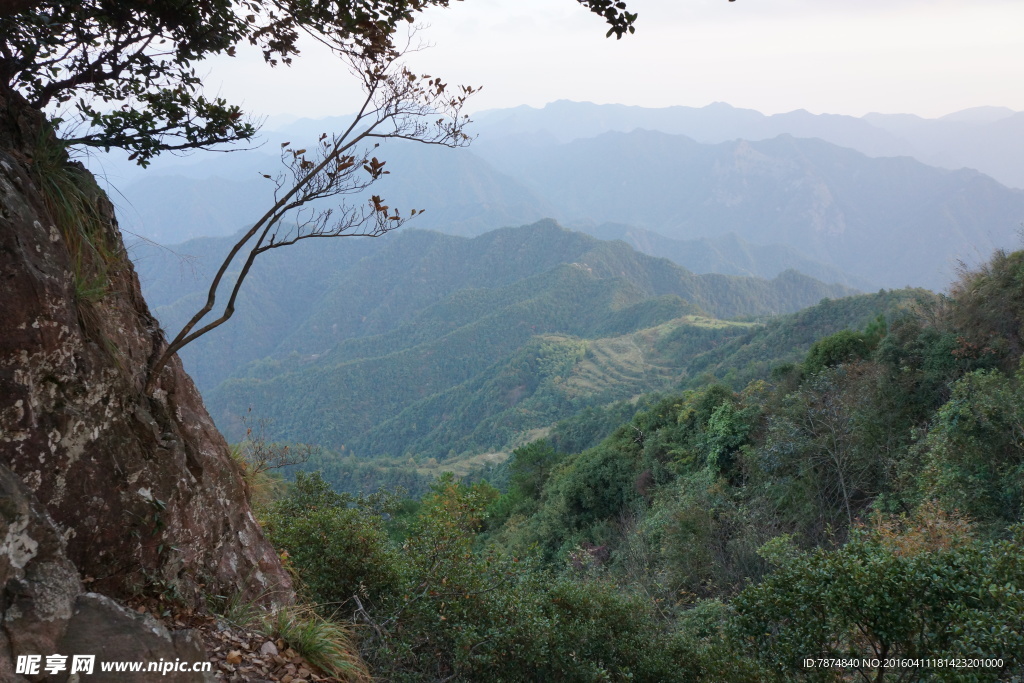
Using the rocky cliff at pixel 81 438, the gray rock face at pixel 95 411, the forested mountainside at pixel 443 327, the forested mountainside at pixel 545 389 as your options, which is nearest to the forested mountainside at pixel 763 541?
the gray rock face at pixel 95 411

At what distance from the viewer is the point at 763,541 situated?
45.5 ft

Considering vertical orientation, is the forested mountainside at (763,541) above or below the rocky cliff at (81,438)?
below

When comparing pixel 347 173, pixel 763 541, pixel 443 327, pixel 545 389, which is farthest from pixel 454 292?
pixel 347 173

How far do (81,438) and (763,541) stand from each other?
1360cm

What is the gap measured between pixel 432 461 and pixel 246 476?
74.6 metres

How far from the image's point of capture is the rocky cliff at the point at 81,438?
10.1 feet

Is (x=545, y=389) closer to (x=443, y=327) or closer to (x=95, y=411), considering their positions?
(x=443, y=327)

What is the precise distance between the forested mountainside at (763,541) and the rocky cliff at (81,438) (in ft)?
7.53

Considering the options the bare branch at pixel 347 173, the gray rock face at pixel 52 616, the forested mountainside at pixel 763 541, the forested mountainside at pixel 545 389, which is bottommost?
the forested mountainside at pixel 545 389

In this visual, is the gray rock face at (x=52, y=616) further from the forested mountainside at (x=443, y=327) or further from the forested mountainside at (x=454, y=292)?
the forested mountainside at (x=454, y=292)

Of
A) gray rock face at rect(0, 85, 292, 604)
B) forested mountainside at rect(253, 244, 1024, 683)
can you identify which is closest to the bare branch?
gray rock face at rect(0, 85, 292, 604)

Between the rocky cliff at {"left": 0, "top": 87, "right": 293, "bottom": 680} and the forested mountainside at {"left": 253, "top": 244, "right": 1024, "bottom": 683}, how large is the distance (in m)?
2.30

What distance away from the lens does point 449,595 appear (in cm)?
692

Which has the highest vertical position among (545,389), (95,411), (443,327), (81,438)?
(95,411)
